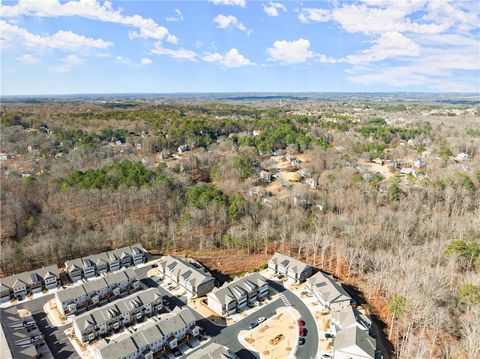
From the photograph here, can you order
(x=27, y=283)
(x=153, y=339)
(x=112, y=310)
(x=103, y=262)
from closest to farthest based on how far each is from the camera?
(x=153, y=339) < (x=112, y=310) < (x=27, y=283) < (x=103, y=262)

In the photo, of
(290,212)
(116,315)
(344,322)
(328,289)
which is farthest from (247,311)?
(290,212)

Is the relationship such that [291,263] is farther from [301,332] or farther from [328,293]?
[301,332]

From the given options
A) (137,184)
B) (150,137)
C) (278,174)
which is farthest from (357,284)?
(150,137)

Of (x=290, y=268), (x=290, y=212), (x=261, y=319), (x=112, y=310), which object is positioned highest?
(x=290, y=212)

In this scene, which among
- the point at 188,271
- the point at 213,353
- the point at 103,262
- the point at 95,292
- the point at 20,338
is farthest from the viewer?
the point at 103,262

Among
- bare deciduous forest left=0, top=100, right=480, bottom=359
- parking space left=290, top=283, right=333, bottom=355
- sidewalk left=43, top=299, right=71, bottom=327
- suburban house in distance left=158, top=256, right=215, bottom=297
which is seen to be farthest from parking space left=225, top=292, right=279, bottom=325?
sidewalk left=43, top=299, right=71, bottom=327
